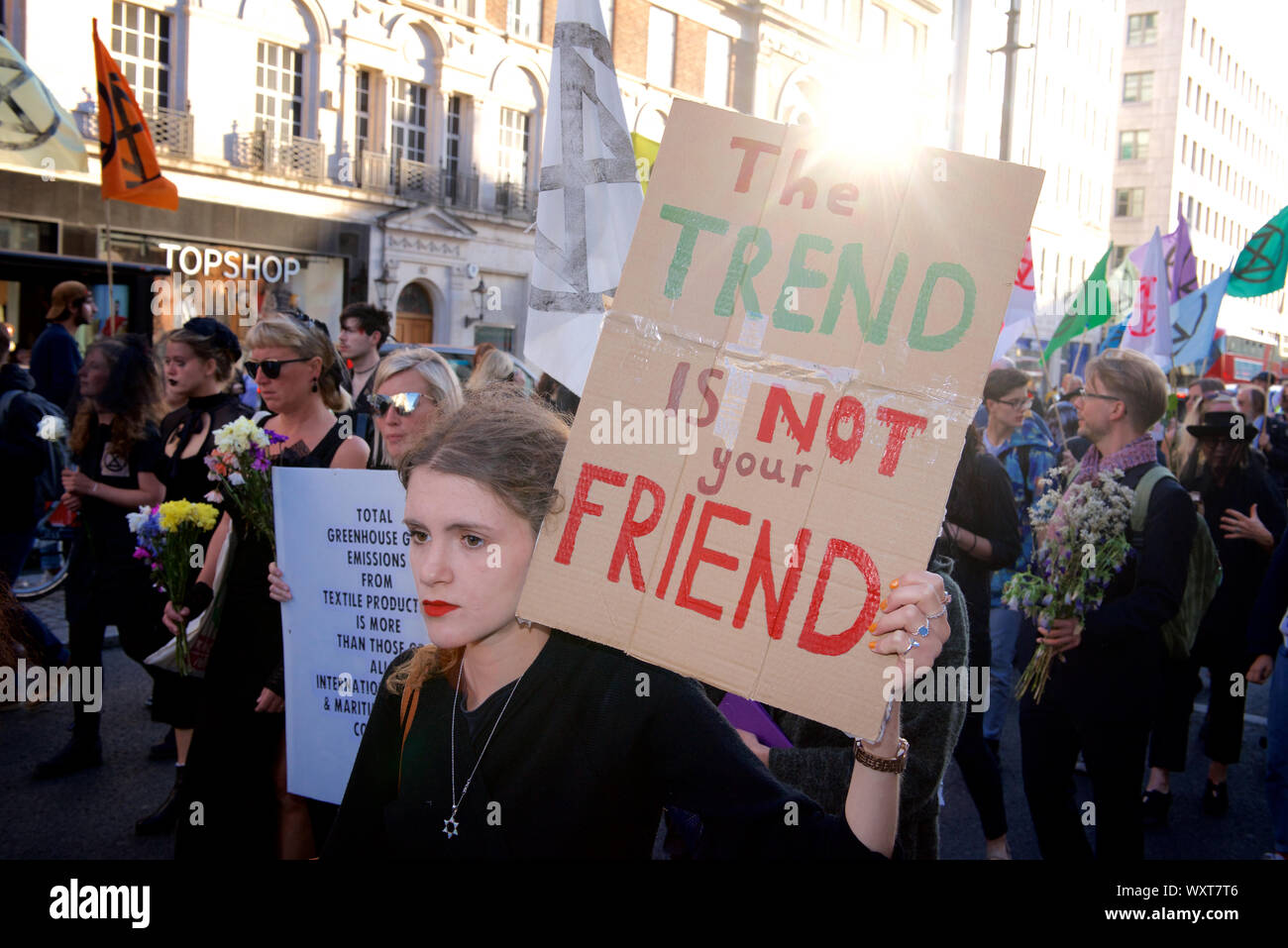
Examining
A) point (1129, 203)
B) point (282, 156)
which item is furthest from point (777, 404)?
point (1129, 203)

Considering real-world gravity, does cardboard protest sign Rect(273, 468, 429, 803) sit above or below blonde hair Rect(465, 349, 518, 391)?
below

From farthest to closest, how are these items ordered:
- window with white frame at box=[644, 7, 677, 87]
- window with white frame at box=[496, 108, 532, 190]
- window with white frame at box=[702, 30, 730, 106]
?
window with white frame at box=[702, 30, 730, 106] → window with white frame at box=[644, 7, 677, 87] → window with white frame at box=[496, 108, 532, 190]

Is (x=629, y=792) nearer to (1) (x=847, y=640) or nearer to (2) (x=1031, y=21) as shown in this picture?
(1) (x=847, y=640)

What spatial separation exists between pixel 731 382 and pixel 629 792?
740 millimetres

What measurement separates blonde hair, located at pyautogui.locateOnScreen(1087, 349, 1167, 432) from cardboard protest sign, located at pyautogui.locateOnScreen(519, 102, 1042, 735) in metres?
2.41

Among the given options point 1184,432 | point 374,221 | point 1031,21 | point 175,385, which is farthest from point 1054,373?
point 175,385

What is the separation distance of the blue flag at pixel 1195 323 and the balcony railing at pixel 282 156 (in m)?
18.5

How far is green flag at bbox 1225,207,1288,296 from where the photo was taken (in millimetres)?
9984

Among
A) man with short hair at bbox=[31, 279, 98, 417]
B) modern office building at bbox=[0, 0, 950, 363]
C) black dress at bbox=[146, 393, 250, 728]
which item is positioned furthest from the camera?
modern office building at bbox=[0, 0, 950, 363]

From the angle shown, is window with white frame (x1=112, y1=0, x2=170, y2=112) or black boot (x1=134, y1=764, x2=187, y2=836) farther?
window with white frame (x1=112, y1=0, x2=170, y2=112)

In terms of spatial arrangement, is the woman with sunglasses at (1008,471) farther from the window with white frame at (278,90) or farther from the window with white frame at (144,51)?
the window with white frame at (278,90)

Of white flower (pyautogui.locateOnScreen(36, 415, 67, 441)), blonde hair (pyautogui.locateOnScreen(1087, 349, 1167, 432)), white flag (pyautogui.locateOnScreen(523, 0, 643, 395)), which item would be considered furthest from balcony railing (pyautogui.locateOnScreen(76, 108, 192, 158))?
blonde hair (pyautogui.locateOnScreen(1087, 349, 1167, 432))

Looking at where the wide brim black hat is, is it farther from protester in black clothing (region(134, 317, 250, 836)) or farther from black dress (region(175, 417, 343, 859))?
protester in black clothing (region(134, 317, 250, 836))

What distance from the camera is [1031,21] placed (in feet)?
144
